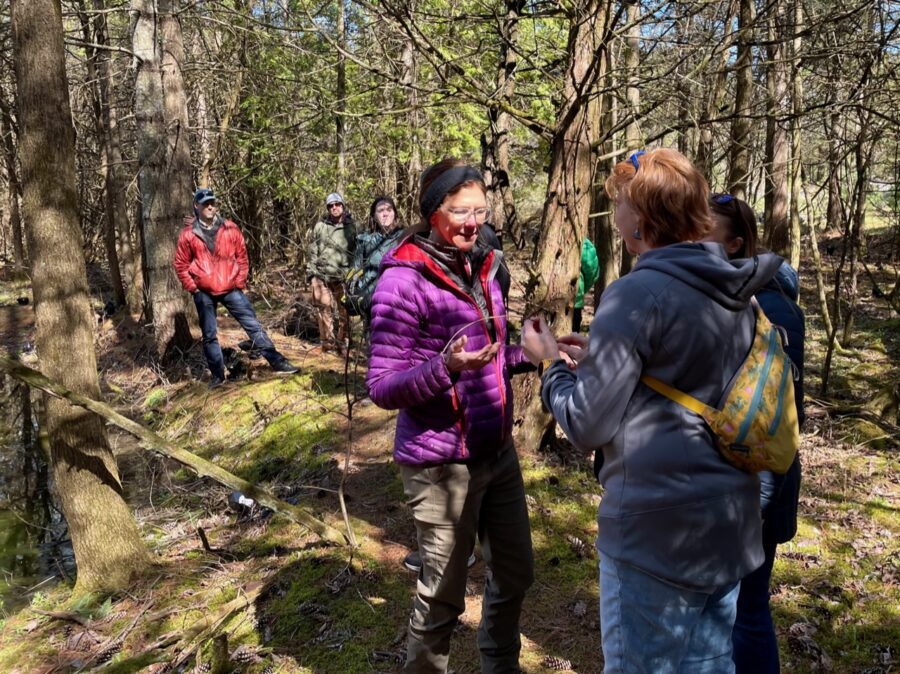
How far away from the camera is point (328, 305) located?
905 centimetres

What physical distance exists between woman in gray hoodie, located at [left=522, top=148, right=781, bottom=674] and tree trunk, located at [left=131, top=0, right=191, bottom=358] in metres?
8.90

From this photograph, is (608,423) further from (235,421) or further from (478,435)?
(235,421)

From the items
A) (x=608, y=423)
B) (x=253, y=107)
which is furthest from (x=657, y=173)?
(x=253, y=107)

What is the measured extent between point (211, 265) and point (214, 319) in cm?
65

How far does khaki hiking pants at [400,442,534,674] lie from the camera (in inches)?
94.7

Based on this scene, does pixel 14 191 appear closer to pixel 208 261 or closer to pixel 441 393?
pixel 208 261

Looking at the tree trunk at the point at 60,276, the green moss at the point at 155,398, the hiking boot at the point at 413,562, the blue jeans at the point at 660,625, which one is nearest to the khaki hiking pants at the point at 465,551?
the blue jeans at the point at 660,625

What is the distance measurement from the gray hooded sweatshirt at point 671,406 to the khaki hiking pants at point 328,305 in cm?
729

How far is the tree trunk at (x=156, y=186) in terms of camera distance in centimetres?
905

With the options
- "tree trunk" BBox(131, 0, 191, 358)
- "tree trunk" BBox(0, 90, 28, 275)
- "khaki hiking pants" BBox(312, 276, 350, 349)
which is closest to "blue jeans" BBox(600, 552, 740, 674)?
"khaki hiking pants" BBox(312, 276, 350, 349)

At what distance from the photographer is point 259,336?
26.3ft

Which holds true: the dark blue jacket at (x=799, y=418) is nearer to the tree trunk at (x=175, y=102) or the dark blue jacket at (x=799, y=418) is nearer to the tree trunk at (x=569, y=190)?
the tree trunk at (x=569, y=190)

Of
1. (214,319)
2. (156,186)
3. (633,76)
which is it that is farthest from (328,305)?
(633,76)

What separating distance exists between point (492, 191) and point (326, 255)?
248cm
